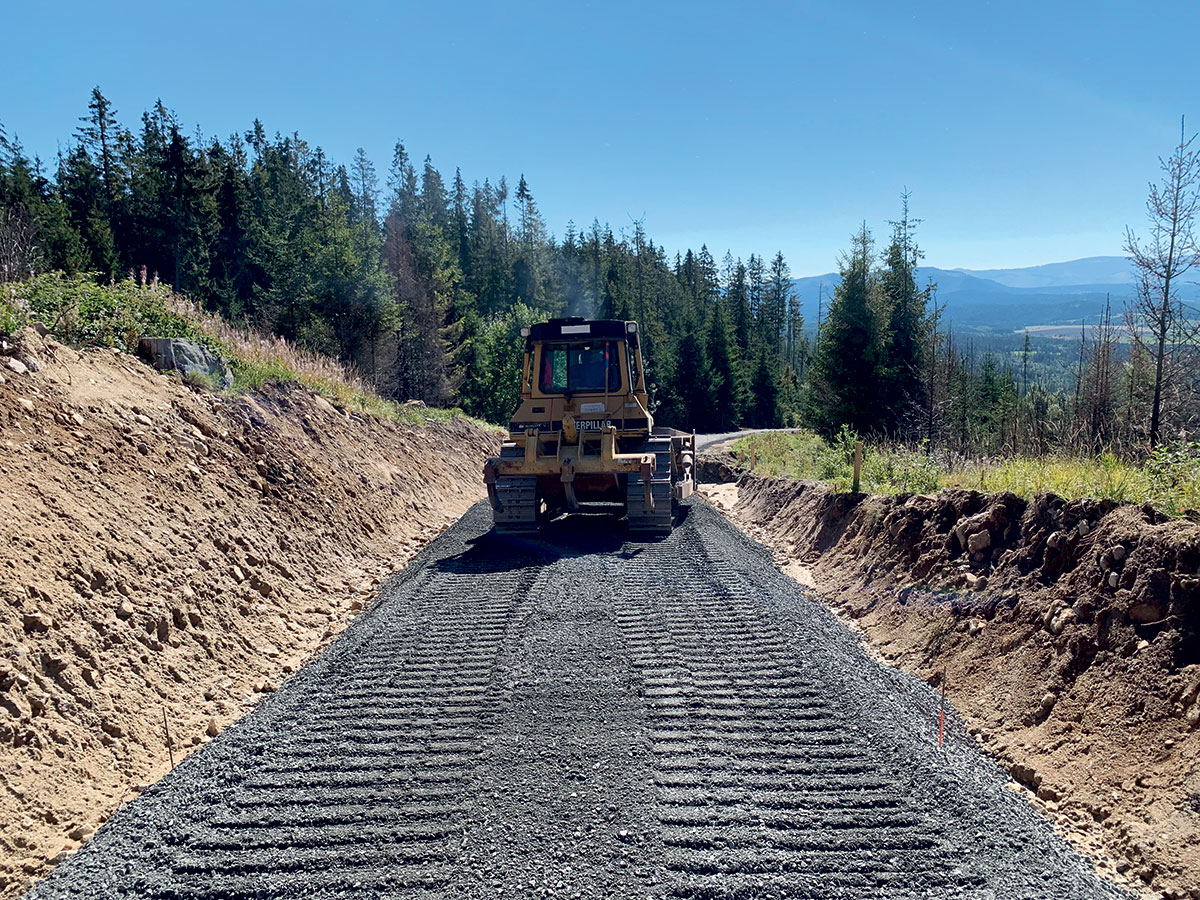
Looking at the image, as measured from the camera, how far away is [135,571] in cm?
535

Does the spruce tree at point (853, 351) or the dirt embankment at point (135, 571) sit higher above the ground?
the spruce tree at point (853, 351)

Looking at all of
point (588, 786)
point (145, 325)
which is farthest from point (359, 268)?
point (588, 786)

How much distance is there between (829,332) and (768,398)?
37431 millimetres

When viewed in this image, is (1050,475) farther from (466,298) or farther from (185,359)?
(466,298)

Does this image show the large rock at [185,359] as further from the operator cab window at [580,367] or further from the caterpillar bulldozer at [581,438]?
the operator cab window at [580,367]

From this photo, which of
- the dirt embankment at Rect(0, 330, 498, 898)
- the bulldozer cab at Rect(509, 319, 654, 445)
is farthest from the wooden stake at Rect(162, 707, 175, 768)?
the bulldozer cab at Rect(509, 319, 654, 445)

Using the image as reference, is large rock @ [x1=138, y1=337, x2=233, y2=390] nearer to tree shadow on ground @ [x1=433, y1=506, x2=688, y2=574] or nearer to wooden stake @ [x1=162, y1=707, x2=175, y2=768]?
tree shadow on ground @ [x1=433, y1=506, x2=688, y2=574]

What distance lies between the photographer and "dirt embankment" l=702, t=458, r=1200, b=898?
335 cm

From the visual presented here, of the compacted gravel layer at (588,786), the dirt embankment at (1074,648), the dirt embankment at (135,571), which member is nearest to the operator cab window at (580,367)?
the dirt embankment at (135,571)

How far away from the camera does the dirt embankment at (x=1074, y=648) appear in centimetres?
335

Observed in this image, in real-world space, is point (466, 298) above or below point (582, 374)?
above

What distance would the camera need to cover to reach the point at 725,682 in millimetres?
5051

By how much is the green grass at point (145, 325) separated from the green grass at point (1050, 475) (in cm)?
918

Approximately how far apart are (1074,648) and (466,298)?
172ft
